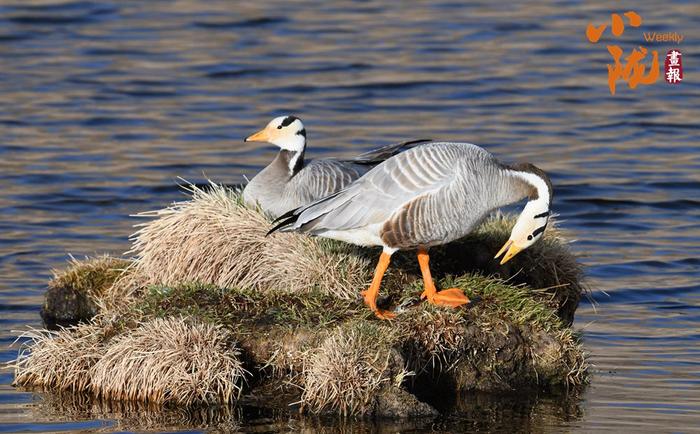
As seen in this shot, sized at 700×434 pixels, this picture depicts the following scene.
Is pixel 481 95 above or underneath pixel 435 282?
above

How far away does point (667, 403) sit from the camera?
8.94 metres

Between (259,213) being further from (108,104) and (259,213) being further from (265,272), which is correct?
(108,104)

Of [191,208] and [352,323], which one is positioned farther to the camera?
[191,208]

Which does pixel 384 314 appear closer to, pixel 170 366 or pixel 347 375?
pixel 347 375

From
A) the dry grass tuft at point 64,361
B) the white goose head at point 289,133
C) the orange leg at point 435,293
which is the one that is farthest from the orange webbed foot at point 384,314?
the white goose head at point 289,133

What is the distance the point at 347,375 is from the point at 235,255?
2.51 m

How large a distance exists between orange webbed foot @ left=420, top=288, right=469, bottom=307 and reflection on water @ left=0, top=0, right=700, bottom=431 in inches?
29.7

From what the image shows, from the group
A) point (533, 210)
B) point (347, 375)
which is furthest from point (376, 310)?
point (533, 210)

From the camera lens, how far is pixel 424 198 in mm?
9328

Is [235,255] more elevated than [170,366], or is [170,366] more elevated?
[235,255]

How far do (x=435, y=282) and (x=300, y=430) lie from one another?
226 cm

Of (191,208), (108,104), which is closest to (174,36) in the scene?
(108,104)

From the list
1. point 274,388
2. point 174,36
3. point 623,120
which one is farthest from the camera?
point 174,36

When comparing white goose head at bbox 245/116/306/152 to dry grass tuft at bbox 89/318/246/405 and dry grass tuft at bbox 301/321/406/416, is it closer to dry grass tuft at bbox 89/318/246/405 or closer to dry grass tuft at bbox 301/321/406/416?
dry grass tuft at bbox 89/318/246/405
